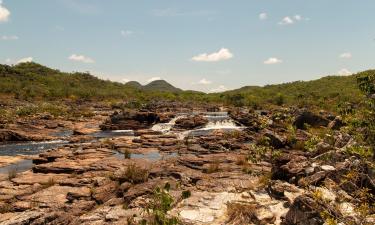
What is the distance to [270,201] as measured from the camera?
44.5 feet

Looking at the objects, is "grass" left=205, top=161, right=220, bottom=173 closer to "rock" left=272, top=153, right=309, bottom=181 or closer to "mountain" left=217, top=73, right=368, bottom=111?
"rock" left=272, top=153, right=309, bottom=181

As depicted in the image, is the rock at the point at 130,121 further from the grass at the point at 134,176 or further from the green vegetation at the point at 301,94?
the grass at the point at 134,176

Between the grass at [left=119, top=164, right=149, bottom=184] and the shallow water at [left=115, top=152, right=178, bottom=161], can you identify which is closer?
the grass at [left=119, top=164, right=149, bottom=184]

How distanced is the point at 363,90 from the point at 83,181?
12736mm

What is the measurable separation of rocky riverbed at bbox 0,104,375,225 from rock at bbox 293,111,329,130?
8.13m

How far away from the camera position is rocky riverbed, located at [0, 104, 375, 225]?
10141 millimetres

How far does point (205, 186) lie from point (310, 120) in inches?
813

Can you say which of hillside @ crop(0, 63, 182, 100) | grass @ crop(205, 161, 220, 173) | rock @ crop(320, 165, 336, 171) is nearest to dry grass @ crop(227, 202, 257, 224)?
rock @ crop(320, 165, 336, 171)

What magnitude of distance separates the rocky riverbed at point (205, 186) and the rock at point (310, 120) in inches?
320

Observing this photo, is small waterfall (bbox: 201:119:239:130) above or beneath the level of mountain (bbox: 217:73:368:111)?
beneath

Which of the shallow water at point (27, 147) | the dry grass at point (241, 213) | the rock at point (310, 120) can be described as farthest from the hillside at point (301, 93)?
the dry grass at point (241, 213)

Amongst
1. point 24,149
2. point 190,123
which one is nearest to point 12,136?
point 24,149

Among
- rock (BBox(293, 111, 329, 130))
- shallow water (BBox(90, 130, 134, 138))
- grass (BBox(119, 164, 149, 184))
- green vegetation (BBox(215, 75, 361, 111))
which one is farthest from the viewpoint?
green vegetation (BBox(215, 75, 361, 111))

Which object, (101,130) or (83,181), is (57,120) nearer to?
(101,130)
